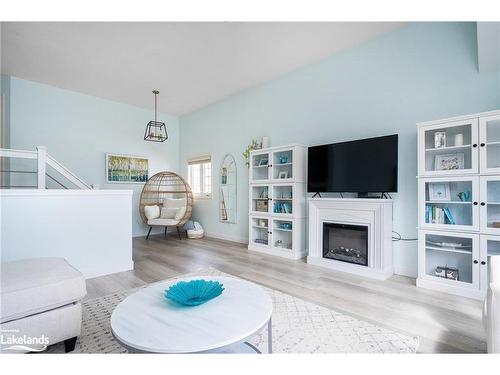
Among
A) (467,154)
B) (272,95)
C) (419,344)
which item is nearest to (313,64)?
(272,95)

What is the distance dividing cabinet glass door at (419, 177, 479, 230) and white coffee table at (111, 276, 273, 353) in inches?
79.8

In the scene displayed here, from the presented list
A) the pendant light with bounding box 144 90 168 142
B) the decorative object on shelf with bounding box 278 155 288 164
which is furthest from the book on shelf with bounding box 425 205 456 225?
the pendant light with bounding box 144 90 168 142

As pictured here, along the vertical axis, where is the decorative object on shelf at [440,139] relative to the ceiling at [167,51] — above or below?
below

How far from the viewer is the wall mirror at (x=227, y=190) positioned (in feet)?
16.4

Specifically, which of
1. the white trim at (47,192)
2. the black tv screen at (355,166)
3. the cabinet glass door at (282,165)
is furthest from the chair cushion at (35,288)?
the cabinet glass door at (282,165)

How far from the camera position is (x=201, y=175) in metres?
5.82

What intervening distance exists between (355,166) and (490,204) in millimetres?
1242

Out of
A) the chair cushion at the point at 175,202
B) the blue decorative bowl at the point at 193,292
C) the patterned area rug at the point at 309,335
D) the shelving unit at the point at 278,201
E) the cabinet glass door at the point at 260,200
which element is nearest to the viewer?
the blue decorative bowl at the point at 193,292

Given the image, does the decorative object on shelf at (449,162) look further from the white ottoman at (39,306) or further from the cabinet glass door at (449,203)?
the white ottoman at (39,306)

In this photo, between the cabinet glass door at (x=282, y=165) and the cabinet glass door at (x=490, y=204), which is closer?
the cabinet glass door at (x=490, y=204)

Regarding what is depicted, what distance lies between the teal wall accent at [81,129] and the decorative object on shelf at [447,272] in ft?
16.7

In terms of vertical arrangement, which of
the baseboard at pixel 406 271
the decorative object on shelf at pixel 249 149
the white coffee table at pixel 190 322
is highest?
the decorative object on shelf at pixel 249 149

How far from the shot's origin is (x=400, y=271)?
2.94m

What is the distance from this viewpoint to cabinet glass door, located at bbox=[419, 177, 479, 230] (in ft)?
7.73
